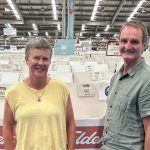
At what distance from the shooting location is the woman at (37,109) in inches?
85.4

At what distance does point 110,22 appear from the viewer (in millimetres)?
33031

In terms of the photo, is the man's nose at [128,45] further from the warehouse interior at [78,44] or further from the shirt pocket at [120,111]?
the warehouse interior at [78,44]

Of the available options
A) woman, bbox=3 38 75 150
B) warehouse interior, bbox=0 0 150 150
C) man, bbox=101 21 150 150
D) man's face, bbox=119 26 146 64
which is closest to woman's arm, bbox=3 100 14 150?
woman, bbox=3 38 75 150

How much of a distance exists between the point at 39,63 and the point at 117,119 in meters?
0.62

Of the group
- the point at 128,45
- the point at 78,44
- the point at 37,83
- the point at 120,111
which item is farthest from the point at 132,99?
the point at 78,44

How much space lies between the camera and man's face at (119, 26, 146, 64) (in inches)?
80.6

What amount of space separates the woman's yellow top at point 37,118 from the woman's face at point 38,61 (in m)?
0.12

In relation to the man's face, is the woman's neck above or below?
below

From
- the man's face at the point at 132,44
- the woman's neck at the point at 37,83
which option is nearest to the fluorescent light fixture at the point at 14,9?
the woman's neck at the point at 37,83

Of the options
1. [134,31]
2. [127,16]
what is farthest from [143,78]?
[127,16]

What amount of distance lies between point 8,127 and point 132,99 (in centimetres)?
87

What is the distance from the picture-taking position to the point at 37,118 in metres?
2.16

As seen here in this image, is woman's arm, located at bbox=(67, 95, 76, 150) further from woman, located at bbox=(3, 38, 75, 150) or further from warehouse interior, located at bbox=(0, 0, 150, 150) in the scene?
warehouse interior, located at bbox=(0, 0, 150, 150)

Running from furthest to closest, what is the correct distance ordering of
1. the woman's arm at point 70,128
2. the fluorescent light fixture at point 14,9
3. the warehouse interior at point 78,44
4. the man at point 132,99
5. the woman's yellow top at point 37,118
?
the fluorescent light fixture at point 14,9 < the warehouse interior at point 78,44 < the woman's arm at point 70,128 < the woman's yellow top at point 37,118 < the man at point 132,99
